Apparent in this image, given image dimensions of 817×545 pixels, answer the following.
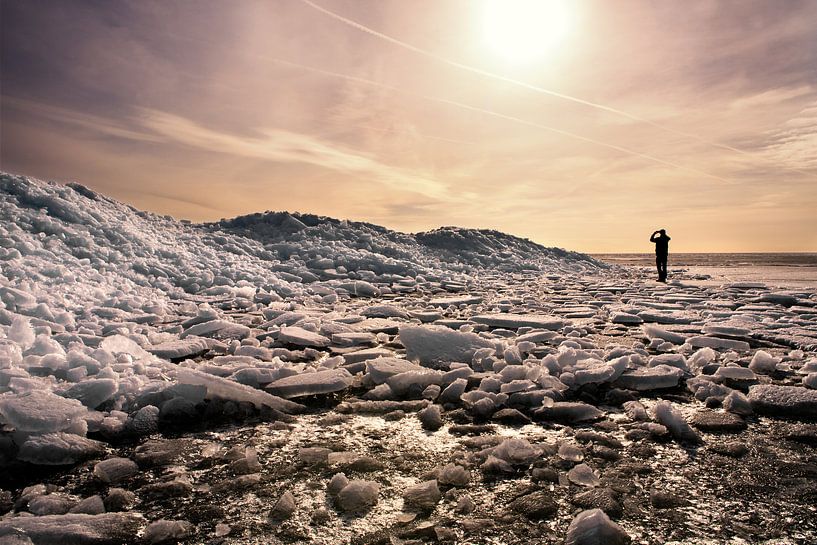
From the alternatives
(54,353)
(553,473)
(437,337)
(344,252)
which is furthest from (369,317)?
(344,252)

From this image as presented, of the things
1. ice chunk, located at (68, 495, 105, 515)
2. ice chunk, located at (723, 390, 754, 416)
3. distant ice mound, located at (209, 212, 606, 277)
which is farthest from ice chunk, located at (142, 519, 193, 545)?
distant ice mound, located at (209, 212, 606, 277)

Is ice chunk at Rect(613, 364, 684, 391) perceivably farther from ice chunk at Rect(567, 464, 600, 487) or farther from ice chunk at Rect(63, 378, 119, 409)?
ice chunk at Rect(63, 378, 119, 409)

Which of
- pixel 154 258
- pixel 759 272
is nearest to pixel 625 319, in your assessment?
pixel 154 258

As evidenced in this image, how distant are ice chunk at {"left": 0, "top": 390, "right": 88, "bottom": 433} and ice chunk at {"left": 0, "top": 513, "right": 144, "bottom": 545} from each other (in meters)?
0.66

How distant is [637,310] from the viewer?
232 inches

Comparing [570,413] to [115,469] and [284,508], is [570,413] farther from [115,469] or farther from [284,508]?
[115,469]

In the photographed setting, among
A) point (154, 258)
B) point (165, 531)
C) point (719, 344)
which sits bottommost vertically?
point (165, 531)

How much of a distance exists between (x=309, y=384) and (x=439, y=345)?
107cm

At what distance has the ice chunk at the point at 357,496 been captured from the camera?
146cm

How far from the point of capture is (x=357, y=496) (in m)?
1.49

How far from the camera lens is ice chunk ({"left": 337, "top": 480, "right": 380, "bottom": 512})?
1.46 m

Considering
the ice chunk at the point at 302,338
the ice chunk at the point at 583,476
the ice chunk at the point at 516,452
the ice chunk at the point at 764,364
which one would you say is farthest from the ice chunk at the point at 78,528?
the ice chunk at the point at 764,364

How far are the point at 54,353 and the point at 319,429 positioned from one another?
1798 mm

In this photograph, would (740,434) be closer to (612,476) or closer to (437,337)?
(612,476)
